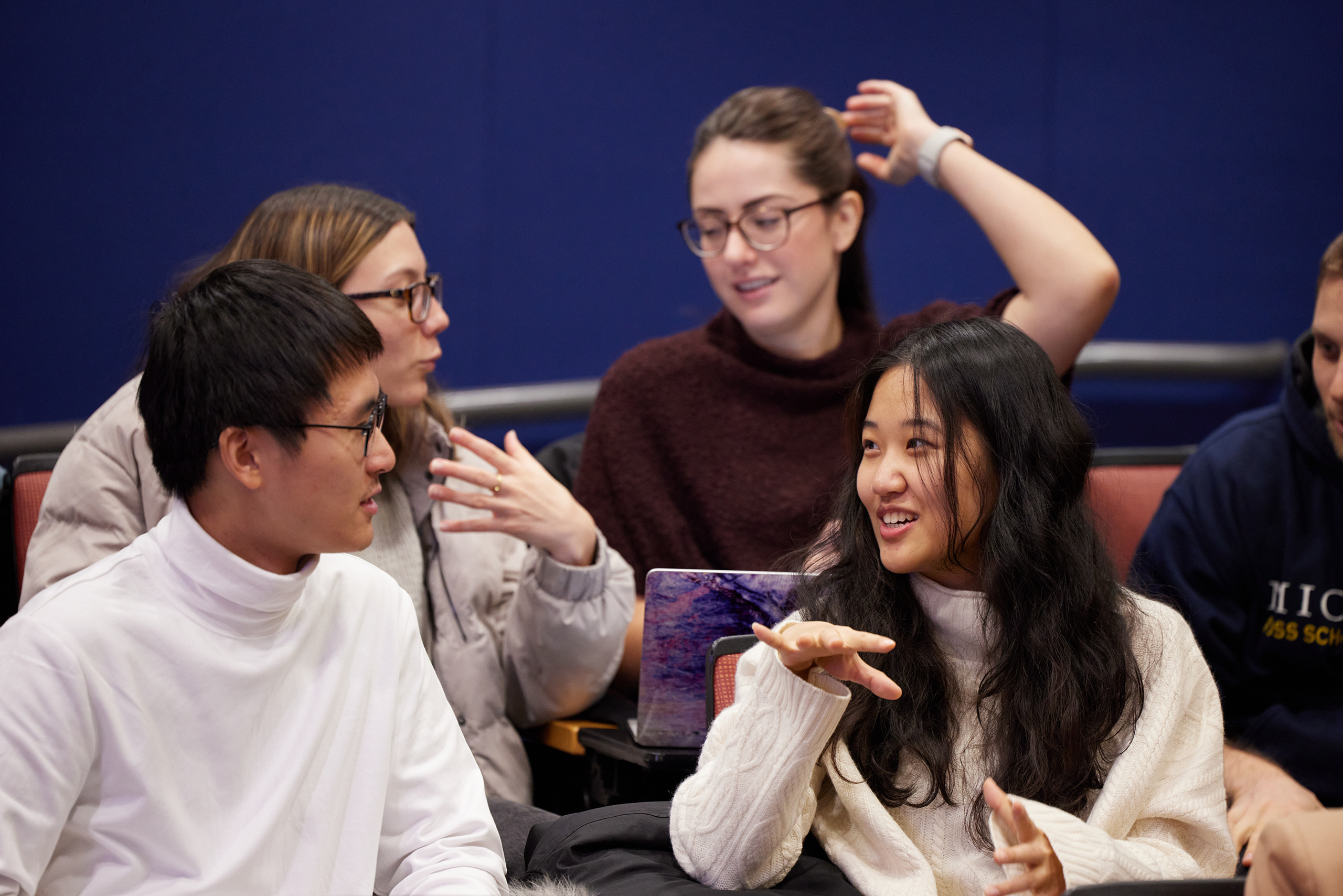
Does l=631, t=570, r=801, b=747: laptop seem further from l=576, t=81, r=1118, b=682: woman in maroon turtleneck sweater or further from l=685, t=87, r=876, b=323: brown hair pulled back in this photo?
l=685, t=87, r=876, b=323: brown hair pulled back

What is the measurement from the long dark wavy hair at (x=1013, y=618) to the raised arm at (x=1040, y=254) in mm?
794

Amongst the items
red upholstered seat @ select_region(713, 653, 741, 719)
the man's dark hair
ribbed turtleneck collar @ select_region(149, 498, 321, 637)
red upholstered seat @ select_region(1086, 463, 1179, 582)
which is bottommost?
red upholstered seat @ select_region(1086, 463, 1179, 582)

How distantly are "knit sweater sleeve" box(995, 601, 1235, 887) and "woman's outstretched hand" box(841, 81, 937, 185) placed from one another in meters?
1.27

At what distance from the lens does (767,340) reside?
249cm

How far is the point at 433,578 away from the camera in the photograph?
6.62 ft

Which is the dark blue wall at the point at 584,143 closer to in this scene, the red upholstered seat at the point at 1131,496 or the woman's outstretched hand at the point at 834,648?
the red upholstered seat at the point at 1131,496

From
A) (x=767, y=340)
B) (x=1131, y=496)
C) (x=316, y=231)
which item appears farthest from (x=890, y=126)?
(x=316, y=231)

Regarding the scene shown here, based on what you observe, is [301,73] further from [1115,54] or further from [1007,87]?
[1115,54]

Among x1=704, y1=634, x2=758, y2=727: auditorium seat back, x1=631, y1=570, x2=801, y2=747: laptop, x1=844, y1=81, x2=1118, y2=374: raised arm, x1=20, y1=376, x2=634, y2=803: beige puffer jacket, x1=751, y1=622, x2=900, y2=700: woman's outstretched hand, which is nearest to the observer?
x1=751, y1=622, x2=900, y2=700: woman's outstretched hand

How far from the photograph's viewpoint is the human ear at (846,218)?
246 centimetres

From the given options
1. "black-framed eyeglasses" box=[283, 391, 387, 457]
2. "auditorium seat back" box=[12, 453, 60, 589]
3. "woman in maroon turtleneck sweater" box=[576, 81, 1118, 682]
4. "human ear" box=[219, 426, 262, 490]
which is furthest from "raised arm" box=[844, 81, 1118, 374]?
"auditorium seat back" box=[12, 453, 60, 589]

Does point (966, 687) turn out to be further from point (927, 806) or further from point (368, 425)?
point (368, 425)

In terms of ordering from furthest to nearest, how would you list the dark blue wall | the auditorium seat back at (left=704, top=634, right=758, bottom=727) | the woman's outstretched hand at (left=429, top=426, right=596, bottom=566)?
the dark blue wall
the woman's outstretched hand at (left=429, top=426, right=596, bottom=566)
the auditorium seat back at (left=704, top=634, right=758, bottom=727)

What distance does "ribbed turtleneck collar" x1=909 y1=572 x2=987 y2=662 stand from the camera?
1.45m
